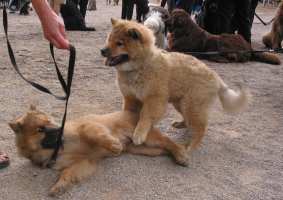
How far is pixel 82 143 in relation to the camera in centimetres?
309

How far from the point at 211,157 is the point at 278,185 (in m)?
0.57

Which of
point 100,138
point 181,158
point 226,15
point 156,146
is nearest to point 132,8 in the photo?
point 226,15

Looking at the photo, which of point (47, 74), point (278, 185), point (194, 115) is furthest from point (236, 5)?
point (278, 185)

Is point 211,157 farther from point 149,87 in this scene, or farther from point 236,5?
point 236,5

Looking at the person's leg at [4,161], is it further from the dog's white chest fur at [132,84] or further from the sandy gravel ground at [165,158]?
the dog's white chest fur at [132,84]

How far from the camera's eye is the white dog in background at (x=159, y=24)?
6559 millimetres

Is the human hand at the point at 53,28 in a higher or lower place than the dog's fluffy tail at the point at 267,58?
higher

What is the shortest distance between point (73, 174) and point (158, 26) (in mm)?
4126

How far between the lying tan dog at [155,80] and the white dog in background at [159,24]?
2939 millimetres

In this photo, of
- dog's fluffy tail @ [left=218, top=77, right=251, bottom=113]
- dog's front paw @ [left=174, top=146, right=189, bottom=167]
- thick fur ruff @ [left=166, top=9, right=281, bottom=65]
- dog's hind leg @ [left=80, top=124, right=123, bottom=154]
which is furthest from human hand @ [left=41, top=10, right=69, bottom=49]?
thick fur ruff @ [left=166, top=9, right=281, bottom=65]

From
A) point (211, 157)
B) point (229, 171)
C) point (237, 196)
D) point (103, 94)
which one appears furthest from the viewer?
point (103, 94)

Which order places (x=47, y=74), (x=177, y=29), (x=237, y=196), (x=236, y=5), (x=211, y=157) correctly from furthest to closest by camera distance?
(x=236, y=5) < (x=177, y=29) < (x=47, y=74) < (x=211, y=157) < (x=237, y=196)

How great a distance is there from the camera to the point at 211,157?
3.45 metres

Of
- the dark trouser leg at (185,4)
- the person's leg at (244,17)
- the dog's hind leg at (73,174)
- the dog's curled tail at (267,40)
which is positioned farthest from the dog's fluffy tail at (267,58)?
the dog's hind leg at (73,174)
